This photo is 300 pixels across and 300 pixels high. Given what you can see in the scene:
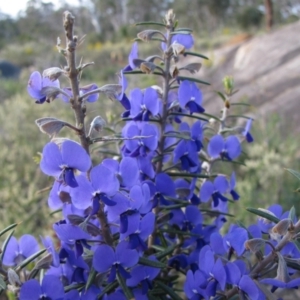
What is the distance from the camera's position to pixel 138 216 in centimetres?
70

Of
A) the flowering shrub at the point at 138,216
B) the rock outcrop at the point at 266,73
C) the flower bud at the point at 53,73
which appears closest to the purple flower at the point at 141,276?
the flowering shrub at the point at 138,216

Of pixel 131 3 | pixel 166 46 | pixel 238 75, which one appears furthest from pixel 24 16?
pixel 166 46

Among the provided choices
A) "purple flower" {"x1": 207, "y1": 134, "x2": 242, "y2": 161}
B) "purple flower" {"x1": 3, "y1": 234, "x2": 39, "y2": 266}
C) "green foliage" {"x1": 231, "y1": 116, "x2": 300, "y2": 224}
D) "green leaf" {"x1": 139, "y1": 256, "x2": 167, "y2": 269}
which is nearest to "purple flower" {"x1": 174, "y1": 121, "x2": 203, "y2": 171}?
"purple flower" {"x1": 207, "y1": 134, "x2": 242, "y2": 161}

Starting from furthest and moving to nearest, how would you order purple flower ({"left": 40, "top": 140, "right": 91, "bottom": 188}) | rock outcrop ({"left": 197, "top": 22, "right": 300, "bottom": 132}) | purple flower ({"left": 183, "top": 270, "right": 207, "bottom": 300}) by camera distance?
rock outcrop ({"left": 197, "top": 22, "right": 300, "bottom": 132}) < purple flower ({"left": 183, "top": 270, "right": 207, "bottom": 300}) < purple flower ({"left": 40, "top": 140, "right": 91, "bottom": 188})

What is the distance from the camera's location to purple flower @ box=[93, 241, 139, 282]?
706 millimetres

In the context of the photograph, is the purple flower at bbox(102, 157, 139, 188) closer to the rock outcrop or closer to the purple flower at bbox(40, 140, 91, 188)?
the purple flower at bbox(40, 140, 91, 188)

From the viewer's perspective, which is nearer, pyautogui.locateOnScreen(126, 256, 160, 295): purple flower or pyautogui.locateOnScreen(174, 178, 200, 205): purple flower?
pyautogui.locateOnScreen(126, 256, 160, 295): purple flower

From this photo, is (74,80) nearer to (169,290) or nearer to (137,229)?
(137,229)

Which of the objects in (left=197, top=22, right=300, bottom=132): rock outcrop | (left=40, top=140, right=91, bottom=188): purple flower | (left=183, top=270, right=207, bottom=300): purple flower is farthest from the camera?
(left=197, top=22, right=300, bottom=132): rock outcrop

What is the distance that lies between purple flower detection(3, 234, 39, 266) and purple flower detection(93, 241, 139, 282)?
0.65 feet

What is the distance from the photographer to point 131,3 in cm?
2861

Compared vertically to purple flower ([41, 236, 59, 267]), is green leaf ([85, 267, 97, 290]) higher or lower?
lower

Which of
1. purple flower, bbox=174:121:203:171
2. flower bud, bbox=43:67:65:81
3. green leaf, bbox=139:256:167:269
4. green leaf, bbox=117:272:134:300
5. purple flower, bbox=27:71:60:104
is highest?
flower bud, bbox=43:67:65:81

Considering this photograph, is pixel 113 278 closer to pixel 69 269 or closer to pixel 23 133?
pixel 69 269
